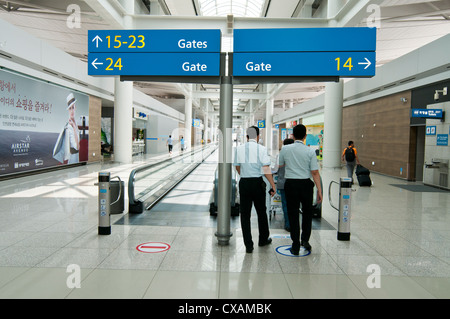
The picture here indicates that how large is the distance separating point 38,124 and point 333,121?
14800 millimetres

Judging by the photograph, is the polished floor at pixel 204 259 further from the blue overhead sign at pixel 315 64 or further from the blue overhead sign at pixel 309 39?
the blue overhead sign at pixel 309 39

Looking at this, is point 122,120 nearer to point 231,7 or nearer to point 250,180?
point 231,7

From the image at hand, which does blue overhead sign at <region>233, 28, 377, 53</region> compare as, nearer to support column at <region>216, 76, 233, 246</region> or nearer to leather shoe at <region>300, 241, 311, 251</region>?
support column at <region>216, 76, 233, 246</region>

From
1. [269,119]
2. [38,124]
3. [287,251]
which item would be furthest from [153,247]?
[269,119]

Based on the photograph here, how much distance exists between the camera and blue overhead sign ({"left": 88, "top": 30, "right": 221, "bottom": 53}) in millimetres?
5031

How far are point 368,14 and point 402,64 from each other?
103 inches

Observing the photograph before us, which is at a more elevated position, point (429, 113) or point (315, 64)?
point (315, 64)

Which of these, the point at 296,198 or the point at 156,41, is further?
the point at 156,41

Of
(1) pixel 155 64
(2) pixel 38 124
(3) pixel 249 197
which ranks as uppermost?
(1) pixel 155 64

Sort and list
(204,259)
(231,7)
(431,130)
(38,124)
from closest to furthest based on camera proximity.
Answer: (204,259)
(431,130)
(38,124)
(231,7)

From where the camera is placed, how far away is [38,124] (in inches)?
531

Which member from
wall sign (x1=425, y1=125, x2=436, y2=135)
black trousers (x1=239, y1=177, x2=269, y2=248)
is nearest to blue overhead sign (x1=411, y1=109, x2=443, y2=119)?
wall sign (x1=425, y1=125, x2=436, y2=135)

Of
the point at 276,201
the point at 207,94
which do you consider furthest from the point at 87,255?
the point at 207,94
